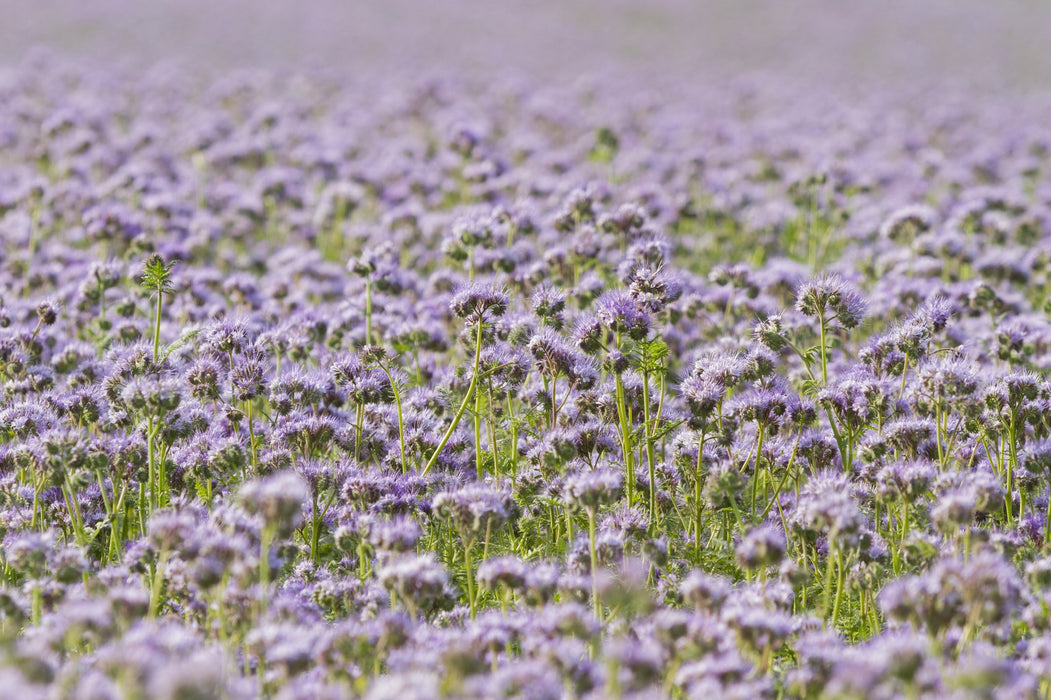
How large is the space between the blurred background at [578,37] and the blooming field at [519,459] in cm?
2037

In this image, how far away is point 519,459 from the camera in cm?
633

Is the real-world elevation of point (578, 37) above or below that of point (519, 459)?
above

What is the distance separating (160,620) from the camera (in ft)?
15.1

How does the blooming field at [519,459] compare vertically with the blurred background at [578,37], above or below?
below

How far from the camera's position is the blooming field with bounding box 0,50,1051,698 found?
3900 mm

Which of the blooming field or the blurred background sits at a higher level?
the blurred background

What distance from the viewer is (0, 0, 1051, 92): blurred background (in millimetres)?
34469

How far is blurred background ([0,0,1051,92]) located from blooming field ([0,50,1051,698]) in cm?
2037

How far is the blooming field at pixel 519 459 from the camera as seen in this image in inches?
154

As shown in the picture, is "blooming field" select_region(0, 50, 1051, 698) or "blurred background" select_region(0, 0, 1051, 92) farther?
"blurred background" select_region(0, 0, 1051, 92)

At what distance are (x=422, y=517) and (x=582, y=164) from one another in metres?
12.2

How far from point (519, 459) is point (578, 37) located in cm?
4539

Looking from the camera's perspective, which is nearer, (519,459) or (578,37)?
(519,459)

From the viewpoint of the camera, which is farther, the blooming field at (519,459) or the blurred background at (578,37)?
the blurred background at (578,37)
